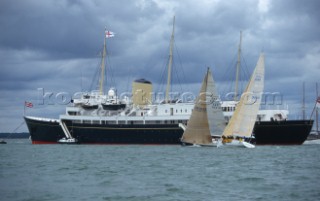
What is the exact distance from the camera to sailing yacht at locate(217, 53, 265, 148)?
64938 mm

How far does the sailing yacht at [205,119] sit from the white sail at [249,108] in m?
1.60

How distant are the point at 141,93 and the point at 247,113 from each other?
24145 millimetres

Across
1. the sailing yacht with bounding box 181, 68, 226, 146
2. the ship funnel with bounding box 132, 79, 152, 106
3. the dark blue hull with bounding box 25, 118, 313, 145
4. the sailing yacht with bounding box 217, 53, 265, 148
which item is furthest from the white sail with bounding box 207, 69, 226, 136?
the ship funnel with bounding box 132, 79, 152, 106

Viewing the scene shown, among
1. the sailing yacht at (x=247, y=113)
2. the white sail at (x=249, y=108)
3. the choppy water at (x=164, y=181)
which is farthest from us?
the white sail at (x=249, y=108)

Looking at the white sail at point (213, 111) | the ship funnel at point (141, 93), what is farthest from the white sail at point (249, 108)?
the ship funnel at point (141, 93)

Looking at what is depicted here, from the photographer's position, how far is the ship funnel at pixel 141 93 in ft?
278

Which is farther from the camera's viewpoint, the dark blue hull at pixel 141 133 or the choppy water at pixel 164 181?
the dark blue hull at pixel 141 133

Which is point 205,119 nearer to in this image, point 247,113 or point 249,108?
point 247,113

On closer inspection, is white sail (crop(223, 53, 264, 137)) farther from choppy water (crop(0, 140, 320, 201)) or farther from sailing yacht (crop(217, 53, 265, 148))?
choppy water (crop(0, 140, 320, 201))

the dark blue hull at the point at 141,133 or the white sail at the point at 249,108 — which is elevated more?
the white sail at the point at 249,108

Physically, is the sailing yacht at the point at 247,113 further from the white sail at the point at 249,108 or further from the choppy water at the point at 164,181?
the choppy water at the point at 164,181

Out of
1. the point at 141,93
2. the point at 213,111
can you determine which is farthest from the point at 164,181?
the point at 141,93

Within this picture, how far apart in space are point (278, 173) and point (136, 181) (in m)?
9.66

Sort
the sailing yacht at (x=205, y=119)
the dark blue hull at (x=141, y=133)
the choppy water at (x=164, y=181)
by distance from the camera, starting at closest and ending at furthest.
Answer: the choppy water at (x=164, y=181) → the sailing yacht at (x=205, y=119) → the dark blue hull at (x=141, y=133)
